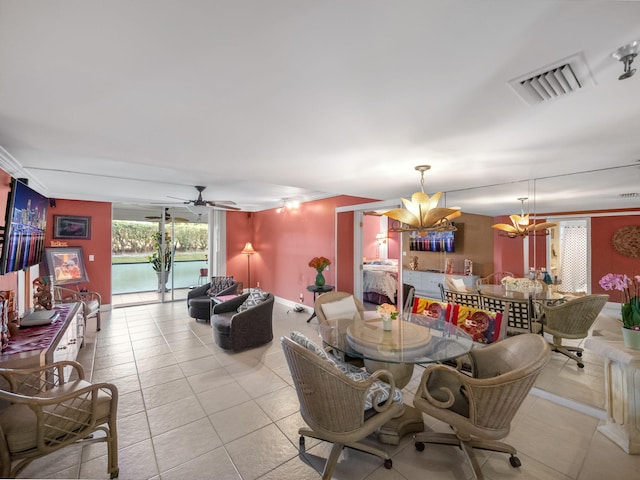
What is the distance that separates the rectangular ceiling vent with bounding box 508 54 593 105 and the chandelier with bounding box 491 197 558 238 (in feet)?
6.61

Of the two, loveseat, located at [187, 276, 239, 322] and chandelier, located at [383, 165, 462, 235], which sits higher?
chandelier, located at [383, 165, 462, 235]

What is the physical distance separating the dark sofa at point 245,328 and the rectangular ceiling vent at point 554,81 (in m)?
3.58

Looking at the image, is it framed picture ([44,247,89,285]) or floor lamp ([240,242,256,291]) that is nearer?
framed picture ([44,247,89,285])

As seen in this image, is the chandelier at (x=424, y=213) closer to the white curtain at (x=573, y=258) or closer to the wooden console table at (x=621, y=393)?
the white curtain at (x=573, y=258)

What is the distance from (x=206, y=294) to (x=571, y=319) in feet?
18.7

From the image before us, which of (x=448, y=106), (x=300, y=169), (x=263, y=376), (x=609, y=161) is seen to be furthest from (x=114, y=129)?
(x=609, y=161)

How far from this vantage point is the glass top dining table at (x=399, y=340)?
2.12 meters

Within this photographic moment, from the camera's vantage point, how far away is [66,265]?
17.8 ft

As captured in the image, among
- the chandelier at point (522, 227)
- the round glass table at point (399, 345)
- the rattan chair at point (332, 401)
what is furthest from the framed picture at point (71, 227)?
the chandelier at point (522, 227)

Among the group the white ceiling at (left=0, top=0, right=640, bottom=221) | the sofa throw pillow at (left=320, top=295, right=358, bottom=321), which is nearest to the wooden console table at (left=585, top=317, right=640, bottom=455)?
the white ceiling at (left=0, top=0, right=640, bottom=221)

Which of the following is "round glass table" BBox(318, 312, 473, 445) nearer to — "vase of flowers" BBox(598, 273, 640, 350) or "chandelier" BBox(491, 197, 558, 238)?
"vase of flowers" BBox(598, 273, 640, 350)

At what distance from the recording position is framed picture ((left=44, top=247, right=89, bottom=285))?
5.22 metres

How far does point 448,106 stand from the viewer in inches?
63.5

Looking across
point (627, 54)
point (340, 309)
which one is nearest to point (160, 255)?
point (340, 309)
